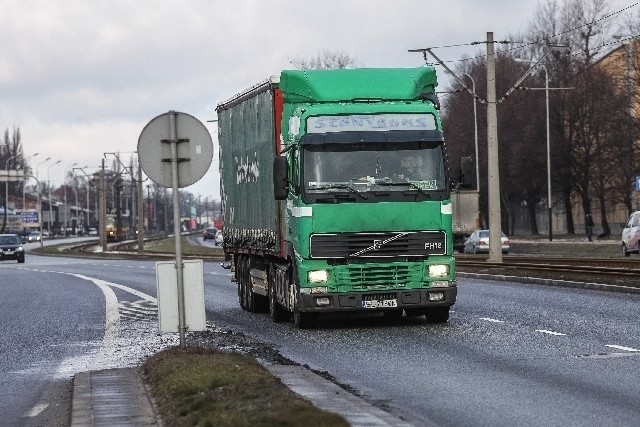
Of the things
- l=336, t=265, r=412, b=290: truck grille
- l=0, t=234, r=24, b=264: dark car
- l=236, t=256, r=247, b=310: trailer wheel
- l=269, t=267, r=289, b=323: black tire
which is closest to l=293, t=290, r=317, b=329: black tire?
l=336, t=265, r=412, b=290: truck grille

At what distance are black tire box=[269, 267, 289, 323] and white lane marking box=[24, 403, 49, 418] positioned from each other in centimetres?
1019

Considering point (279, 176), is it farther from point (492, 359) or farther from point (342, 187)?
point (492, 359)

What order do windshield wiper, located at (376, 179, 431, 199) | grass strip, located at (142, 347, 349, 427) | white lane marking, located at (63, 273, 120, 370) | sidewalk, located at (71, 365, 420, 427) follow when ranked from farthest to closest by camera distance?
windshield wiper, located at (376, 179, 431, 199)
white lane marking, located at (63, 273, 120, 370)
sidewalk, located at (71, 365, 420, 427)
grass strip, located at (142, 347, 349, 427)

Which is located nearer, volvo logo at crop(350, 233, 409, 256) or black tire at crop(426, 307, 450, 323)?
volvo logo at crop(350, 233, 409, 256)

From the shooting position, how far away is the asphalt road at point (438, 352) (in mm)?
11742

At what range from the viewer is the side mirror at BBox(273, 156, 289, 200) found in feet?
67.6

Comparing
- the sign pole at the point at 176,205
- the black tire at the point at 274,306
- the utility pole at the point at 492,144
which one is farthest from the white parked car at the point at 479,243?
the sign pole at the point at 176,205

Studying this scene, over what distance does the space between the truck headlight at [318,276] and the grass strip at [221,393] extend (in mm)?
4849

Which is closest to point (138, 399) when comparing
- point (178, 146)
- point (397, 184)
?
point (178, 146)

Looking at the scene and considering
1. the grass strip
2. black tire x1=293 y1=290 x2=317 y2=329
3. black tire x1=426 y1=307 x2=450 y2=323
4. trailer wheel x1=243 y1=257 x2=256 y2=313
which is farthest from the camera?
trailer wheel x1=243 y1=257 x2=256 y2=313

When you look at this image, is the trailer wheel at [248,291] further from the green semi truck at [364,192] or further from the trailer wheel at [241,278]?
the green semi truck at [364,192]

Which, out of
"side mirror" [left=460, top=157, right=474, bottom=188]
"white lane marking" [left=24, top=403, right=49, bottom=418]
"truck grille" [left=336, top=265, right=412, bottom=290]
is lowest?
"white lane marking" [left=24, top=403, right=49, bottom=418]

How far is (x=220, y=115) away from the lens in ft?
89.0

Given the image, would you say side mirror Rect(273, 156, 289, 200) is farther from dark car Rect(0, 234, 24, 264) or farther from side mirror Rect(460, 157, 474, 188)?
dark car Rect(0, 234, 24, 264)
